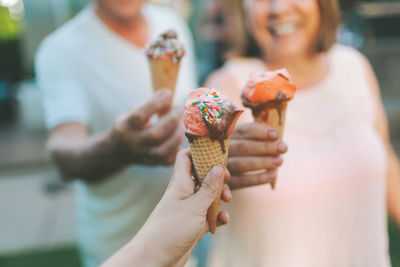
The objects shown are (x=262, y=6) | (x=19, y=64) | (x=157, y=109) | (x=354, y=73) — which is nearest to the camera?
(x=157, y=109)

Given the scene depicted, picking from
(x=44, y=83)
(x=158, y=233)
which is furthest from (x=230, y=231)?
(x=44, y=83)

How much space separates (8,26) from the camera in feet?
32.4

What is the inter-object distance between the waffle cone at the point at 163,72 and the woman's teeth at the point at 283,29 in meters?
0.58

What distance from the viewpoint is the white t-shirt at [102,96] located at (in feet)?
6.89

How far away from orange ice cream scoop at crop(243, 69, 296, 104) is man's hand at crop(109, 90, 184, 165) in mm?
382

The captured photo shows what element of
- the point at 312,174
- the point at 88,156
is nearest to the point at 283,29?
the point at 312,174

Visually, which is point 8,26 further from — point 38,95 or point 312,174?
point 312,174

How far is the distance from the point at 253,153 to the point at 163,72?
2.06 feet

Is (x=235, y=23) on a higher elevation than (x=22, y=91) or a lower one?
higher

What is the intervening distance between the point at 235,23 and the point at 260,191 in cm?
110

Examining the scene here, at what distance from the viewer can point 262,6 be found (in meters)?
1.88

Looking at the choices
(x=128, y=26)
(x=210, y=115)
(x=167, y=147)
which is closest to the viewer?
(x=210, y=115)

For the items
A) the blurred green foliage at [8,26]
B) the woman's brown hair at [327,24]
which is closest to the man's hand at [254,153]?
the woman's brown hair at [327,24]

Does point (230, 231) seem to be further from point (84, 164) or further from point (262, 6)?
point (262, 6)
